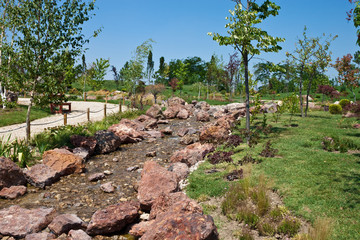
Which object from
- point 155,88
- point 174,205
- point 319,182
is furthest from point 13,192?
point 155,88

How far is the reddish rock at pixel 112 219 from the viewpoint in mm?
5961

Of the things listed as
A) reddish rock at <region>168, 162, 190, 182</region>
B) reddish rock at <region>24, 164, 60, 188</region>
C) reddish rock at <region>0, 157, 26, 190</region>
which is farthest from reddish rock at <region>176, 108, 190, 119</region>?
reddish rock at <region>0, 157, 26, 190</region>

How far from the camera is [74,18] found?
11.6 metres

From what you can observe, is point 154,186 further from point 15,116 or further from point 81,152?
point 15,116

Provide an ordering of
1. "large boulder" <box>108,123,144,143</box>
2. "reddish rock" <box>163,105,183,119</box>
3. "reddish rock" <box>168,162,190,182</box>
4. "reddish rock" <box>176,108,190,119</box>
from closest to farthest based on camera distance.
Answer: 1. "reddish rock" <box>168,162,190,182</box>
2. "large boulder" <box>108,123,144,143</box>
3. "reddish rock" <box>176,108,190,119</box>
4. "reddish rock" <box>163,105,183,119</box>

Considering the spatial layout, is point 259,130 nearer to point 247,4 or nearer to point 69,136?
point 247,4

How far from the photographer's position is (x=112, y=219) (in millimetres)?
6031

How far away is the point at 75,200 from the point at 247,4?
11.4 metres

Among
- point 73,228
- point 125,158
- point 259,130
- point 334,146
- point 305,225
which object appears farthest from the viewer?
point 259,130

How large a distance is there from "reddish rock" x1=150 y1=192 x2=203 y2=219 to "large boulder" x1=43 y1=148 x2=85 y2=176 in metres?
4.70

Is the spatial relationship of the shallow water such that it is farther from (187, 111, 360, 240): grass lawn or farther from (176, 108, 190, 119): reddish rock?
(176, 108, 190, 119): reddish rock

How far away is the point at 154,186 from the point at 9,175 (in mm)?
4681

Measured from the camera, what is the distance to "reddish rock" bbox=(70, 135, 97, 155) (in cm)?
1206

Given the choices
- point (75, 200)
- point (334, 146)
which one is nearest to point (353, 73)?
point (334, 146)
